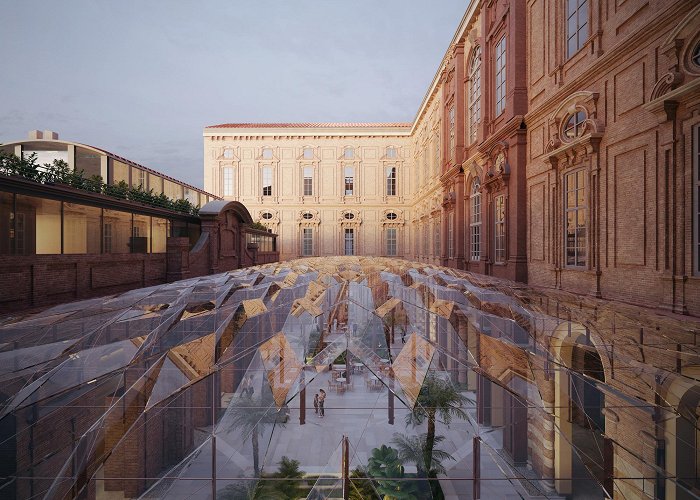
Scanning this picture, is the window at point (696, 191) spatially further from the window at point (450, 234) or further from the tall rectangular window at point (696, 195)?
the window at point (450, 234)

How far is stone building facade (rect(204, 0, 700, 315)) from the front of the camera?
264 inches

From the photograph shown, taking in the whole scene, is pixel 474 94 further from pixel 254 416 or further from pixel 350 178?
pixel 350 178

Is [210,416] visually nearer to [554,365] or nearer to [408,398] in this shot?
[408,398]

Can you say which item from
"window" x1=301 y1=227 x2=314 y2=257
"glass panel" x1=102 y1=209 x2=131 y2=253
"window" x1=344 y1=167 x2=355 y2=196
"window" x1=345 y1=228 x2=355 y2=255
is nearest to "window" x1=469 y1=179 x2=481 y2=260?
"glass panel" x1=102 y1=209 x2=131 y2=253

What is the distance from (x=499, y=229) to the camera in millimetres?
14312

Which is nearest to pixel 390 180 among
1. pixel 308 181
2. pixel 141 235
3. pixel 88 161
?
pixel 308 181

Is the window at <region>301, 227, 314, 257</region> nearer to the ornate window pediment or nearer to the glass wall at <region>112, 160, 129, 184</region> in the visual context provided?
the glass wall at <region>112, 160, 129, 184</region>

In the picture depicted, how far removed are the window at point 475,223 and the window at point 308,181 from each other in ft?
75.8

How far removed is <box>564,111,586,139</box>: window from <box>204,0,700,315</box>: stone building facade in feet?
0.11

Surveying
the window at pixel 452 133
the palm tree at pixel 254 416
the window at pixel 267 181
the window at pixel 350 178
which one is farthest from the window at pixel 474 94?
the window at pixel 267 181

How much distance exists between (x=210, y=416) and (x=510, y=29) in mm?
15009

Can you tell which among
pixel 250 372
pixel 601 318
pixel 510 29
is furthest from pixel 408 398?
pixel 510 29

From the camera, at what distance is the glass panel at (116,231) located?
1052 centimetres

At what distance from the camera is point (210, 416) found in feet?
12.4
